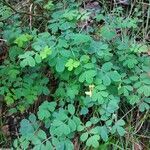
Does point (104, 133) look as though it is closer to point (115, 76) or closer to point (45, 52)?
point (115, 76)

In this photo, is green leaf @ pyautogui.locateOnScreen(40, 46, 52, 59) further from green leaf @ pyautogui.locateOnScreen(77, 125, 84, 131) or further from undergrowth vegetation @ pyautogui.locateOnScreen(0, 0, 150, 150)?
green leaf @ pyautogui.locateOnScreen(77, 125, 84, 131)

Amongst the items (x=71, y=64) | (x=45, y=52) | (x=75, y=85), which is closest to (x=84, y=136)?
(x=75, y=85)

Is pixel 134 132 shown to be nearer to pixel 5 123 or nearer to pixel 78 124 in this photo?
pixel 78 124

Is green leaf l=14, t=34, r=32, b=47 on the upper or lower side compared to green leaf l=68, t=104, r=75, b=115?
upper

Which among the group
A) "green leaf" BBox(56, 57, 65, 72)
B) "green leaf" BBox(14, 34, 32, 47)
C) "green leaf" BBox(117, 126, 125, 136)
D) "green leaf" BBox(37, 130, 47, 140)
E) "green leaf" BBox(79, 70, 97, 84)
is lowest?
"green leaf" BBox(37, 130, 47, 140)

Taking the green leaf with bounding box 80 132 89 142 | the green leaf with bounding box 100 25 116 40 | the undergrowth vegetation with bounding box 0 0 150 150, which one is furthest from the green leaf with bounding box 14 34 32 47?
the green leaf with bounding box 80 132 89 142

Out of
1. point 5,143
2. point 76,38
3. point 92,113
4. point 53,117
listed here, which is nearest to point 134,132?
point 92,113

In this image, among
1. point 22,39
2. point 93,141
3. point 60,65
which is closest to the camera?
point 93,141

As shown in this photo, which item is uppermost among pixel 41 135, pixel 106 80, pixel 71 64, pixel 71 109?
pixel 71 64

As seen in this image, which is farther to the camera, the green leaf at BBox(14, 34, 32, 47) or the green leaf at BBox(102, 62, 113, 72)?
the green leaf at BBox(14, 34, 32, 47)
